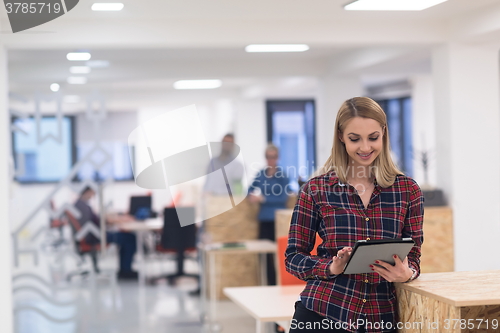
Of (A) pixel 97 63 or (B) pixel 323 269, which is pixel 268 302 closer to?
(B) pixel 323 269

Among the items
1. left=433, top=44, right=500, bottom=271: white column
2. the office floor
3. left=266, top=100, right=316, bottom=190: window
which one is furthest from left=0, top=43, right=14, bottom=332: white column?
left=266, top=100, right=316, bottom=190: window

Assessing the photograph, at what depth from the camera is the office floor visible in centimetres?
566

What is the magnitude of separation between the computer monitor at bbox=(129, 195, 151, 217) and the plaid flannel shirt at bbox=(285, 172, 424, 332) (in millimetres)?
7965

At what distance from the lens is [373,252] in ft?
5.88

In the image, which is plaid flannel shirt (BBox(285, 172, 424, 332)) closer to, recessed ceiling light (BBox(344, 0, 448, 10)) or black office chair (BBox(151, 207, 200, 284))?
recessed ceiling light (BBox(344, 0, 448, 10))

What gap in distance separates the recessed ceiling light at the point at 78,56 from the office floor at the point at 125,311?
2.06 m

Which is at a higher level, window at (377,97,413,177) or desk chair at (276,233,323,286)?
window at (377,97,413,177)

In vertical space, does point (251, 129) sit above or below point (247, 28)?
below

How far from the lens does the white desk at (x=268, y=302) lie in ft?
10.1

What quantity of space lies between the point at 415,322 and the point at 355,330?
0.19 m

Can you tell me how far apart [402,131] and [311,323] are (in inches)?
361

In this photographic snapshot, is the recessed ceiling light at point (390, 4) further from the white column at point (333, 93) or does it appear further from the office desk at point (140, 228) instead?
the office desk at point (140, 228)

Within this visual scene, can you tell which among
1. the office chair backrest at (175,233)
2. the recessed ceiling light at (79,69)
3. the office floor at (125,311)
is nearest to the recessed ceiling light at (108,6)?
the office floor at (125,311)

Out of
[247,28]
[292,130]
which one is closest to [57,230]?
[292,130]
